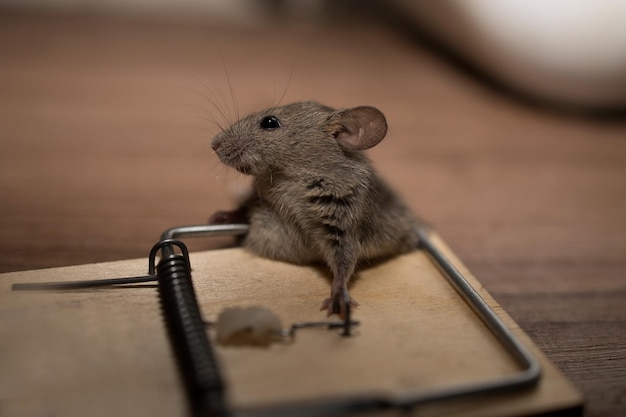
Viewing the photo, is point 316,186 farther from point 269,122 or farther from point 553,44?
point 553,44

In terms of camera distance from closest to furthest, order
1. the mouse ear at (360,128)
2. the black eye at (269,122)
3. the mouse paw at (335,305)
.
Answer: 1. the mouse paw at (335,305)
2. the mouse ear at (360,128)
3. the black eye at (269,122)

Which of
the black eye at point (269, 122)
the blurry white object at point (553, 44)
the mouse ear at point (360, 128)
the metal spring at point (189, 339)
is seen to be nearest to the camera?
the metal spring at point (189, 339)

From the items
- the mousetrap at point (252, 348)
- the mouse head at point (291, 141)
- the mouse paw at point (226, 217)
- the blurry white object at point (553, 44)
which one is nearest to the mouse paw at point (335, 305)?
the mousetrap at point (252, 348)

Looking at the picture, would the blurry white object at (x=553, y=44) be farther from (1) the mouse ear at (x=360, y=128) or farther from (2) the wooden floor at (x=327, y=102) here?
(1) the mouse ear at (x=360, y=128)

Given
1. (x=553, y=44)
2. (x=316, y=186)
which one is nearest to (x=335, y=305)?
(x=316, y=186)

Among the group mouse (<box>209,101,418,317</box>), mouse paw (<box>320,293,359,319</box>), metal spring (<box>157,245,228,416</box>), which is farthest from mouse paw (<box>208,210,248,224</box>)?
mouse paw (<box>320,293,359,319</box>)

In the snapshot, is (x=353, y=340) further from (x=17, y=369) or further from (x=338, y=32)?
(x=338, y=32)

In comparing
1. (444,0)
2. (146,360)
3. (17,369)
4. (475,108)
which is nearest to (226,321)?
(146,360)
